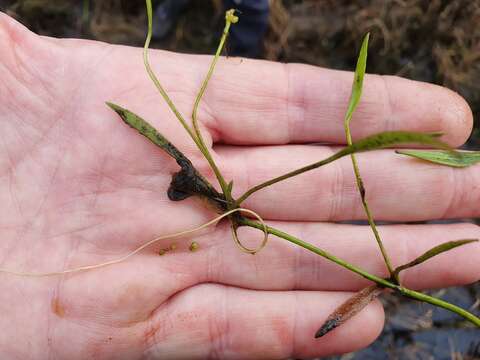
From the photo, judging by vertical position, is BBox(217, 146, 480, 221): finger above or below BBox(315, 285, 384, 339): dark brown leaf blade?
above

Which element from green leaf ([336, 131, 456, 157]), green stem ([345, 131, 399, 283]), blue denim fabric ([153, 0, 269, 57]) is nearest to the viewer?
green leaf ([336, 131, 456, 157])

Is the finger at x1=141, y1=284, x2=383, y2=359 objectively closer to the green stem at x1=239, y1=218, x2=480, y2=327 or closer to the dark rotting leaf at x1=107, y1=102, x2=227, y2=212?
the green stem at x1=239, y1=218, x2=480, y2=327

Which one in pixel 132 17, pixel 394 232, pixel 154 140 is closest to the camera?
pixel 154 140

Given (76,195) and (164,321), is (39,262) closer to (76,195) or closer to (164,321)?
(76,195)

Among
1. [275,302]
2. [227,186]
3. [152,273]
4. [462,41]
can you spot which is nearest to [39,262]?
[152,273]

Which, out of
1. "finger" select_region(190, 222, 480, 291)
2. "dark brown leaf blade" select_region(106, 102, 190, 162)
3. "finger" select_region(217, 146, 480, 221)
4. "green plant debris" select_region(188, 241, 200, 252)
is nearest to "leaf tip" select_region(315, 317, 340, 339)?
"finger" select_region(190, 222, 480, 291)

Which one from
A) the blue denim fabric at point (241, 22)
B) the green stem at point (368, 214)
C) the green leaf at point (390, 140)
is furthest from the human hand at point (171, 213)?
the blue denim fabric at point (241, 22)

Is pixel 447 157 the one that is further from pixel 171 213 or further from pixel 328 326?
pixel 171 213
